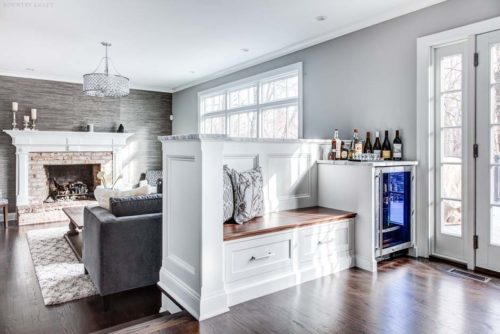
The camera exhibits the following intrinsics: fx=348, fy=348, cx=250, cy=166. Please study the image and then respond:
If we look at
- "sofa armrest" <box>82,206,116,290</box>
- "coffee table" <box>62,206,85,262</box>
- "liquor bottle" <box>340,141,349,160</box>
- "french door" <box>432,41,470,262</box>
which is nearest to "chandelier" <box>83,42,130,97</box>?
"coffee table" <box>62,206,85,262</box>

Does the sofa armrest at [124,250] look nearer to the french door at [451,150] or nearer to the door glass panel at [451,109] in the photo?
the french door at [451,150]

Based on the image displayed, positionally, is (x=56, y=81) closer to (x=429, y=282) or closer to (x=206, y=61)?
(x=206, y=61)

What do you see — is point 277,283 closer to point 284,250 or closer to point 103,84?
point 284,250

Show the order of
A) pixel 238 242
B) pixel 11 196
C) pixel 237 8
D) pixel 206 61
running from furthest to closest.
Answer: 1. pixel 11 196
2. pixel 206 61
3. pixel 237 8
4. pixel 238 242

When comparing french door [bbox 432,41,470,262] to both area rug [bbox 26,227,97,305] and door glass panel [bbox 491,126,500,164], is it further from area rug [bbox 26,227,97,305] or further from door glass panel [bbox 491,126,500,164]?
area rug [bbox 26,227,97,305]

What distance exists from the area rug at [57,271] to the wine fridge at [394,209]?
8.64ft

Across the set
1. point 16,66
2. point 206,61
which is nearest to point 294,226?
point 206,61

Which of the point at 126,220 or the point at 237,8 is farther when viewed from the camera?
the point at 237,8

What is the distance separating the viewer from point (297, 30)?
4.34 meters

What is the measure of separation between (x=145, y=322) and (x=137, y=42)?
3.78 m

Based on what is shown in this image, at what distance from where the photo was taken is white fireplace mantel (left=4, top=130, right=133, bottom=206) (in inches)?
248

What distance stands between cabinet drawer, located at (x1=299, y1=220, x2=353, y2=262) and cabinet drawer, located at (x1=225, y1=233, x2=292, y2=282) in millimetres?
172

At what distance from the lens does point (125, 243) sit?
295 centimetres

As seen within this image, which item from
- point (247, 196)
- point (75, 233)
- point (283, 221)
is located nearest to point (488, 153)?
point (283, 221)
